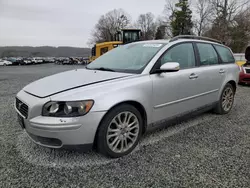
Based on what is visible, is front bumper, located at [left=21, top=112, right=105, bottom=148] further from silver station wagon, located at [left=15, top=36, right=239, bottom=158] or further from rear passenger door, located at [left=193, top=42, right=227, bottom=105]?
rear passenger door, located at [left=193, top=42, right=227, bottom=105]

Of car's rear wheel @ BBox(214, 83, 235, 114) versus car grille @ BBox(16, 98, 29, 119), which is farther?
car's rear wheel @ BBox(214, 83, 235, 114)

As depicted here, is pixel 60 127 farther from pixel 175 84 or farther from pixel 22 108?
pixel 175 84

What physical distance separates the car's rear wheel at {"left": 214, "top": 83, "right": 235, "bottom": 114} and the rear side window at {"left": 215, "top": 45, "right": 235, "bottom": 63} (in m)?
0.51

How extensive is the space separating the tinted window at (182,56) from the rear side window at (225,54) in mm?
995

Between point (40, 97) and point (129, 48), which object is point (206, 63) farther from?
point (40, 97)

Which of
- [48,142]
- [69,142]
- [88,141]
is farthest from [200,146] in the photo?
[48,142]

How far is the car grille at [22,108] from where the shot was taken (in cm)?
216

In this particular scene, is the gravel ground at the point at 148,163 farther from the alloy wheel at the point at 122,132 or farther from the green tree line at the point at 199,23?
the green tree line at the point at 199,23

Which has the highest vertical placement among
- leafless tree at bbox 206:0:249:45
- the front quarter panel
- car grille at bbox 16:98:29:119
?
leafless tree at bbox 206:0:249:45

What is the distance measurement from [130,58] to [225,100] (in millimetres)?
2375

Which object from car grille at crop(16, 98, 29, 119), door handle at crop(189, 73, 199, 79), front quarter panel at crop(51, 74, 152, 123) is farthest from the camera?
door handle at crop(189, 73, 199, 79)

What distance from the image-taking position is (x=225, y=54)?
4.05m

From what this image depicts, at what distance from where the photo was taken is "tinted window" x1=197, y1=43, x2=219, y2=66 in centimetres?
342

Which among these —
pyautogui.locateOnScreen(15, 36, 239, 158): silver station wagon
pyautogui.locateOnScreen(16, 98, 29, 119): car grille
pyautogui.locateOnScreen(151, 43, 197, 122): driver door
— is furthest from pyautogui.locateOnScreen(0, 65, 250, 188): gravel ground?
pyautogui.locateOnScreen(16, 98, 29, 119): car grille
